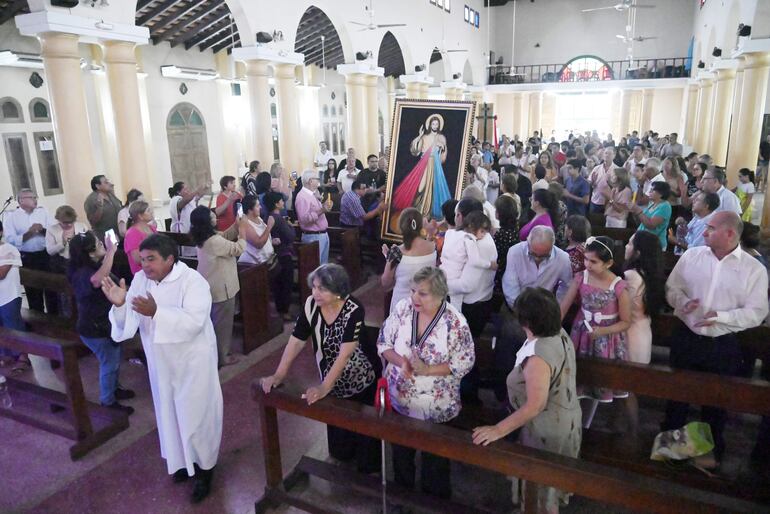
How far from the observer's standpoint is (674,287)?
141 inches

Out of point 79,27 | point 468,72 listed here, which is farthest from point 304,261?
point 468,72

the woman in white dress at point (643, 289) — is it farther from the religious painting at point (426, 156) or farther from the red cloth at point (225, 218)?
the red cloth at point (225, 218)

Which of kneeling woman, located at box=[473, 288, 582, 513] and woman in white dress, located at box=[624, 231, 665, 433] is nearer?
kneeling woman, located at box=[473, 288, 582, 513]

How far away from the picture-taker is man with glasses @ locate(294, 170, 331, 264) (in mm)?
6673

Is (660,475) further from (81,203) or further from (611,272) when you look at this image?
(81,203)

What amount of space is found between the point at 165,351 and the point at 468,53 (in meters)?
24.2

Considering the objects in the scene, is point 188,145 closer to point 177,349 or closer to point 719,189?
point 719,189

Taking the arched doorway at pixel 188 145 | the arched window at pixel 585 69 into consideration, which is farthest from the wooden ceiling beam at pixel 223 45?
the arched window at pixel 585 69

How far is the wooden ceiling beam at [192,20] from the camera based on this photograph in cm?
1283

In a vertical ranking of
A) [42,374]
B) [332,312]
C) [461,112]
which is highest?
[461,112]

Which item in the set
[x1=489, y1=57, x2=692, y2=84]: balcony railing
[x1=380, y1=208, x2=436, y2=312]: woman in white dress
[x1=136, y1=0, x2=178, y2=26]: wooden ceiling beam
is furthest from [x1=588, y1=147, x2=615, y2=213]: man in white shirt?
[x1=489, y1=57, x2=692, y2=84]: balcony railing

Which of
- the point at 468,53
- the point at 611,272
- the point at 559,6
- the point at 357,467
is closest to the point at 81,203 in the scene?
the point at 357,467

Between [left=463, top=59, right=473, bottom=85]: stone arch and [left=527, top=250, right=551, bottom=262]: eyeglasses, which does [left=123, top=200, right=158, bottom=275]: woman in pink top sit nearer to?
[left=527, top=250, right=551, bottom=262]: eyeglasses

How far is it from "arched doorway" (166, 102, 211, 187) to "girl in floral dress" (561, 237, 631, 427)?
1387 cm
